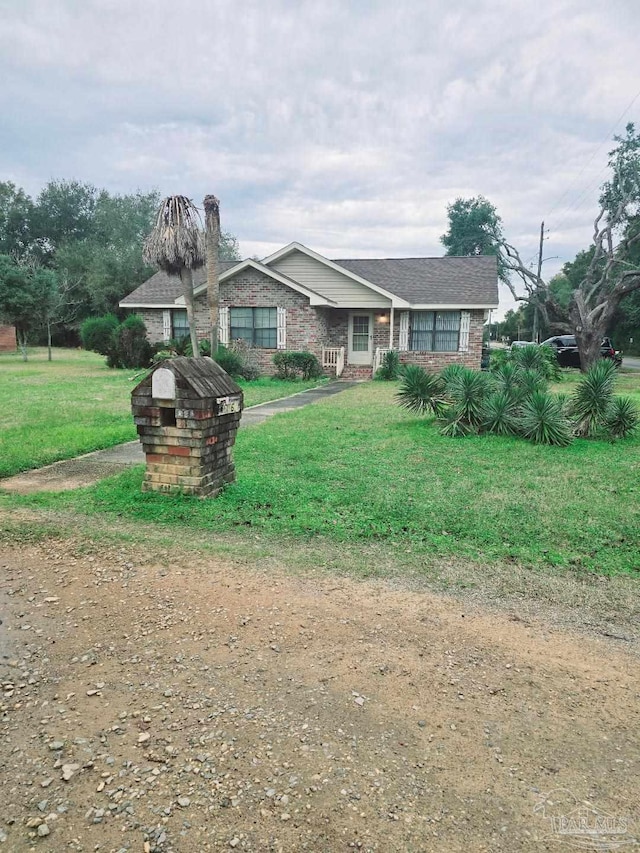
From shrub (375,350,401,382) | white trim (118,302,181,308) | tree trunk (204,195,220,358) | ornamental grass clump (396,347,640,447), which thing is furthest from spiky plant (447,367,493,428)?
white trim (118,302,181,308)

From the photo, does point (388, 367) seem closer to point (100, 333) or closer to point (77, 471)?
point (100, 333)

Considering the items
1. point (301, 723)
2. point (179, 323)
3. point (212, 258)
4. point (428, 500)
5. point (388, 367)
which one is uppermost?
point (212, 258)

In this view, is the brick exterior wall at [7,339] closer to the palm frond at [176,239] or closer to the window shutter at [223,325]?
the palm frond at [176,239]

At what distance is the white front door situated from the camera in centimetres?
2070

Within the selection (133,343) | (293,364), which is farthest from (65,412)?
(133,343)

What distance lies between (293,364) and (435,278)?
7.44 meters

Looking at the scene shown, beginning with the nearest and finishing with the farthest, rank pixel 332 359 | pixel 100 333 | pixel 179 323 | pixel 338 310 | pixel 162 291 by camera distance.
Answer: pixel 332 359
pixel 338 310
pixel 179 323
pixel 162 291
pixel 100 333

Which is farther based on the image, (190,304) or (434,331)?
(434,331)

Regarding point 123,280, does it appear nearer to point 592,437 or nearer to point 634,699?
point 592,437

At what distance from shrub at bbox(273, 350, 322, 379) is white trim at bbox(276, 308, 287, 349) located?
1015 millimetres

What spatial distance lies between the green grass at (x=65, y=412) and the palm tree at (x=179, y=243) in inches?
147

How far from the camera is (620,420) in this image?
28.1ft

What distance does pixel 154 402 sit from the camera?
517cm

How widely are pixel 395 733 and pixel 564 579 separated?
201cm
